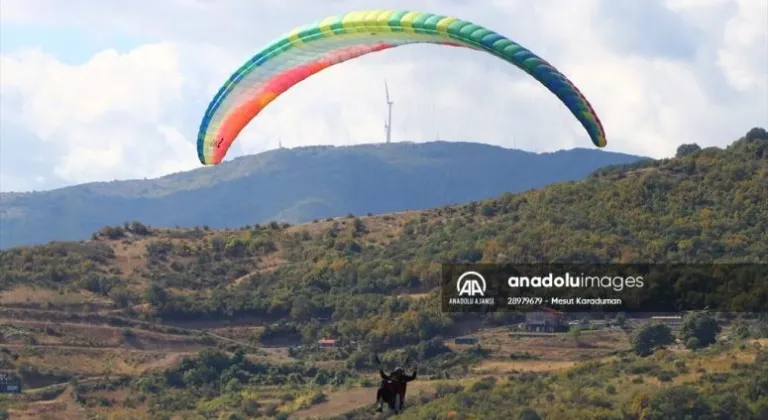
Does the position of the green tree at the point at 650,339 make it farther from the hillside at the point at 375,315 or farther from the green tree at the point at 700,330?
the green tree at the point at 700,330

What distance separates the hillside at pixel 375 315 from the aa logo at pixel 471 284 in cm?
163

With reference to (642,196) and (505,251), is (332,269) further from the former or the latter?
(642,196)

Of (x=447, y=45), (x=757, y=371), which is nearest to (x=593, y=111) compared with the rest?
(x=447, y=45)

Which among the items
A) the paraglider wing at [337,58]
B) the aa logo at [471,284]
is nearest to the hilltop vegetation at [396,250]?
the aa logo at [471,284]

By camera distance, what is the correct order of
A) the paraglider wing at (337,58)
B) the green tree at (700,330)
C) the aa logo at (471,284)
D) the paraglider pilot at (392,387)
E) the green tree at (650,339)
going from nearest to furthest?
the paraglider pilot at (392,387) < the paraglider wing at (337,58) < the green tree at (650,339) < the green tree at (700,330) < the aa logo at (471,284)

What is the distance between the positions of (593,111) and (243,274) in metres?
71.8

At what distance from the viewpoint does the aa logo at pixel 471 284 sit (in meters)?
106

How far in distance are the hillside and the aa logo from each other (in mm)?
1627

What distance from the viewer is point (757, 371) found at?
78312 millimetres

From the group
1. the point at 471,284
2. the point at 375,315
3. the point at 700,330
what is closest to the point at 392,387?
the point at 700,330

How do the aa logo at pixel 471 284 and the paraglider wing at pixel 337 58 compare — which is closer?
the paraglider wing at pixel 337 58
